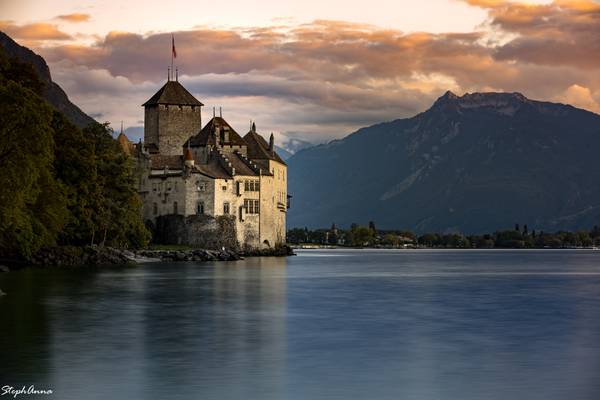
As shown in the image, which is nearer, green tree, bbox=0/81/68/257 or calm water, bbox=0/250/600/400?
calm water, bbox=0/250/600/400

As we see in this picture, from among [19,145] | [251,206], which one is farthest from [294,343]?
[251,206]

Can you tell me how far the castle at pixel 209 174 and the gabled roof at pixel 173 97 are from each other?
0.70ft

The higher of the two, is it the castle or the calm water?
the castle

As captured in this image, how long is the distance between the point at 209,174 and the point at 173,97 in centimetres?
2439

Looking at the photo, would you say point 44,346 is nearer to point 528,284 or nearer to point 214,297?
point 214,297

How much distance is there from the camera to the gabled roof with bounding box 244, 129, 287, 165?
Answer: 138625 millimetres

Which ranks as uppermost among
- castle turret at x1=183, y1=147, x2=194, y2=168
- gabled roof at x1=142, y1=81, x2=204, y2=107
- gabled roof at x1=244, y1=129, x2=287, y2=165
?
gabled roof at x1=142, y1=81, x2=204, y2=107

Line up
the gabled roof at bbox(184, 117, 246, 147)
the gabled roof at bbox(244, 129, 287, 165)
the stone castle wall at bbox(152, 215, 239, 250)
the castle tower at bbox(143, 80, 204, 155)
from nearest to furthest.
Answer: the stone castle wall at bbox(152, 215, 239, 250) < the gabled roof at bbox(184, 117, 246, 147) < the gabled roof at bbox(244, 129, 287, 165) < the castle tower at bbox(143, 80, 204, 155)

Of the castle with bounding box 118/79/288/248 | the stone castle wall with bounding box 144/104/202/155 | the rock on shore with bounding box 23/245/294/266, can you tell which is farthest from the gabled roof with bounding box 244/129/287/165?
the rock on shore with bounding box 23/245/294/266

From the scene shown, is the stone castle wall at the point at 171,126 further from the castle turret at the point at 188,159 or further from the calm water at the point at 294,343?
the calm water at the point at 294,343

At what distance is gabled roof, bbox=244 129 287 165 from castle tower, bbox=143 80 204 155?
395 inches

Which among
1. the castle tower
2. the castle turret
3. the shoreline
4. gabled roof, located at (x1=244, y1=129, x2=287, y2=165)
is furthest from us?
the castle tower

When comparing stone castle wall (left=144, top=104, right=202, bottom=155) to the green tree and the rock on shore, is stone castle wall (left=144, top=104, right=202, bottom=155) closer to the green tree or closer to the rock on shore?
the rock on shore

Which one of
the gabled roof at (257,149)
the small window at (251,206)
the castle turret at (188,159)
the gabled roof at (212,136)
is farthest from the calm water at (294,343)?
the gabled roof at (257,149)
